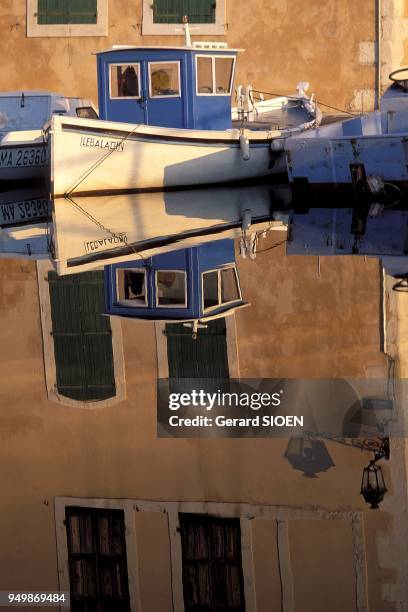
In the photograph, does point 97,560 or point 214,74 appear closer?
point 97,560

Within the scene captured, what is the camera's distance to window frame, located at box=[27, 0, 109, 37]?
89.5ft

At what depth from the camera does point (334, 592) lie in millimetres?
15977

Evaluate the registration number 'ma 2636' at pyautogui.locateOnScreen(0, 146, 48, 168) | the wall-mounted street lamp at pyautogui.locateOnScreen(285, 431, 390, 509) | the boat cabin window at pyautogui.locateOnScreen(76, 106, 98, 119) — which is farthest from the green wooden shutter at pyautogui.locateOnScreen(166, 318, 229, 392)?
the boat cabin window at pyautogui.locateOnScreen(76, 106, 98, 119)

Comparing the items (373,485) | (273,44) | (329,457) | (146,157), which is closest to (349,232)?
(329,457)

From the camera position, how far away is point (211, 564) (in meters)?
16.5

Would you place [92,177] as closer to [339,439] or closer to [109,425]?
[109,425]

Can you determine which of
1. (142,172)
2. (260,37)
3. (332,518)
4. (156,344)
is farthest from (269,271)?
(260,37)

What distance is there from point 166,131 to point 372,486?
289 inches

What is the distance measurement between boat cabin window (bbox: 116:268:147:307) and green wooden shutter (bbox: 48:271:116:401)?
0.61 m

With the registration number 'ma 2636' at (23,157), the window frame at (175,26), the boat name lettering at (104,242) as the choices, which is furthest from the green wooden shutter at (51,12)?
the boat name lettering at (104,242)

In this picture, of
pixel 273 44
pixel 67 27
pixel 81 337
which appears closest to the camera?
pixel 81 337

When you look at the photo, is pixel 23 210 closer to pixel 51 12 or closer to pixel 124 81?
pixel 124 81

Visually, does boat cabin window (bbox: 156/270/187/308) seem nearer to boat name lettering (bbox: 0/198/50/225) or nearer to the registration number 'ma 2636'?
boat name lettering (bbox: 0/198/50/225)

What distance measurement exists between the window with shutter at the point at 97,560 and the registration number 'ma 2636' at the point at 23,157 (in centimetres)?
836
